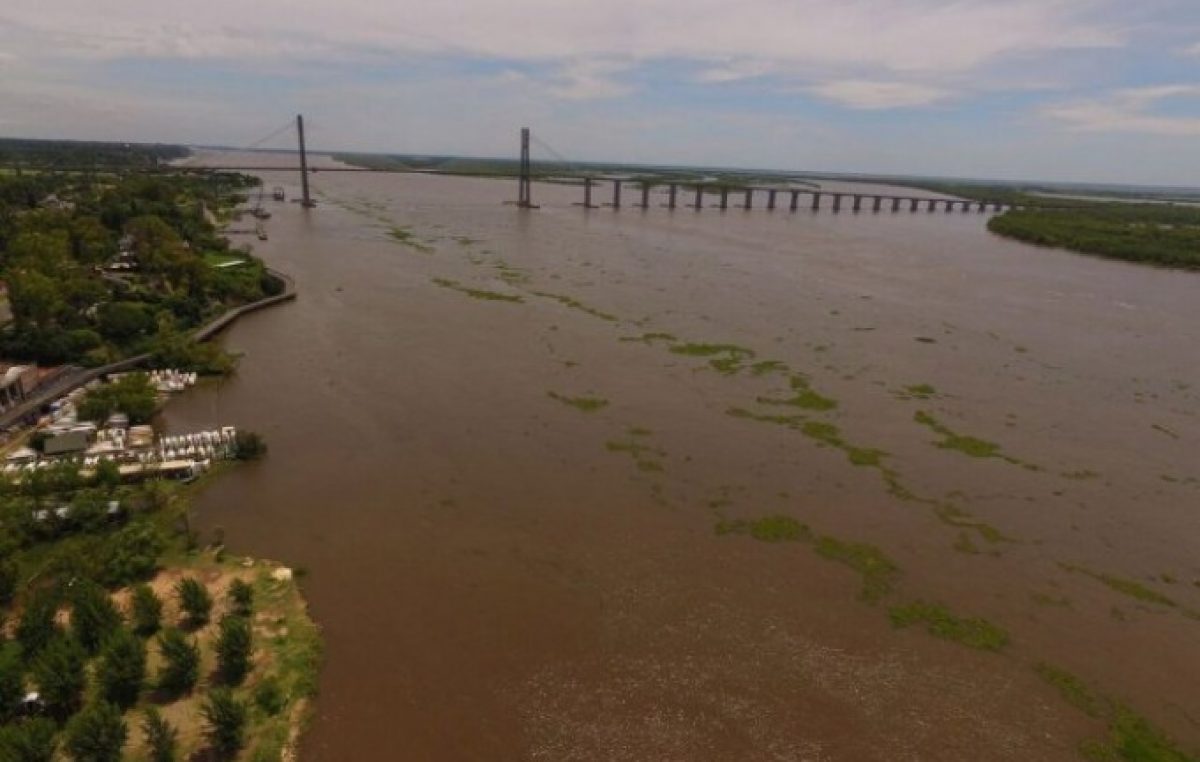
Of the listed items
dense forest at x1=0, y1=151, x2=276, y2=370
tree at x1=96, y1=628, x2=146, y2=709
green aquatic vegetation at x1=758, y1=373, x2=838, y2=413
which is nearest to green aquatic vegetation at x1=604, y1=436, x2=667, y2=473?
green aquatic vegetation at x1=758, y1=373, x2=838, y2=413

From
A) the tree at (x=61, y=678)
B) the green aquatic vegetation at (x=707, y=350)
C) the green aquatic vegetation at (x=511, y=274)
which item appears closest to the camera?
the tree at (x=61, y=678)

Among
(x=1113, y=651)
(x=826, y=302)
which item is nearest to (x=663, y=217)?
(x=826, y=302)

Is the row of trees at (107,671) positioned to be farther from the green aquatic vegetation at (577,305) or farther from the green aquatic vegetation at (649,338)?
the green aquatic vegetation at (577,305)

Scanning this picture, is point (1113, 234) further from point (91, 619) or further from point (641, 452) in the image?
point (91, 619)

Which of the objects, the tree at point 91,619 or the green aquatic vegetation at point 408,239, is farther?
the green aquatic vegetation at point 408,239

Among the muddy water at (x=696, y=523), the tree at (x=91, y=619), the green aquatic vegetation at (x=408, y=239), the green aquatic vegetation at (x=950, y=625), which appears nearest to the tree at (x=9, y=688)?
the tree at (x=91, y=619)
